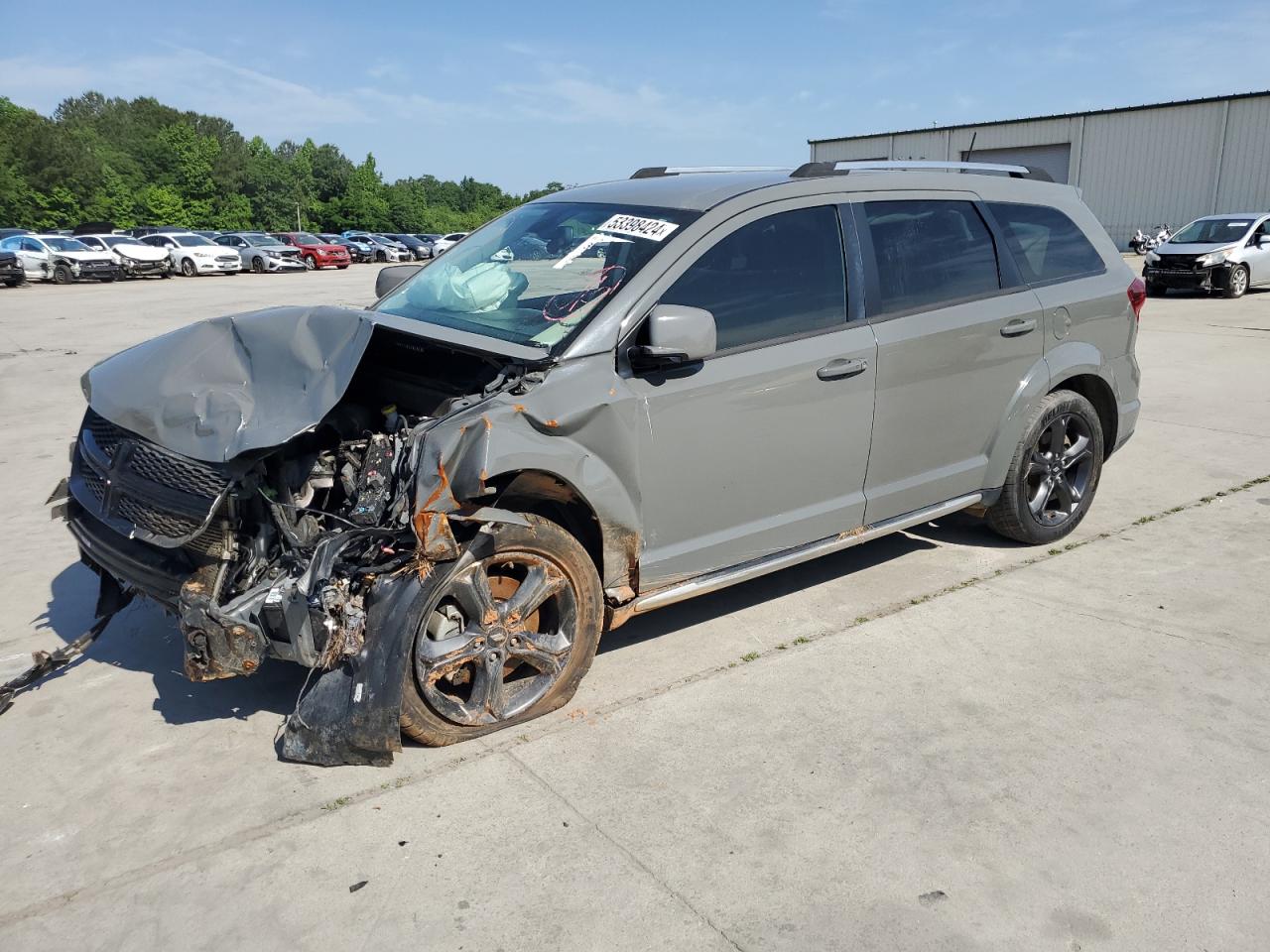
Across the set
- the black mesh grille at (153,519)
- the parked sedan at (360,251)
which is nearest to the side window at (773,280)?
the black mesh grille at (153,519)

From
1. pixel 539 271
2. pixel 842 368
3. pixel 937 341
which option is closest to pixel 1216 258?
pixel 937 341

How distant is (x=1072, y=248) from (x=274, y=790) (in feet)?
15.4

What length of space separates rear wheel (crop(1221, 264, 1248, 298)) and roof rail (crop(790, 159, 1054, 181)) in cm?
1717

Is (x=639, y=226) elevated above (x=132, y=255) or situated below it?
above

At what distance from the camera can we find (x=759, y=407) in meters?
4.03

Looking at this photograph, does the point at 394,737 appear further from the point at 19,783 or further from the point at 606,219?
the point at 606,219

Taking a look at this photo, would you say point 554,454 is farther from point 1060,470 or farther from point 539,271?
point 1060,470

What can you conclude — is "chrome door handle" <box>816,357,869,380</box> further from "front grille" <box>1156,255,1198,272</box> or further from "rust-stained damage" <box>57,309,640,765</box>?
"front grille" <box>1156,255,1198,272</box>

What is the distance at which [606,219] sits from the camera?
4.32m

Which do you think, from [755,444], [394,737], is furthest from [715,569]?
[394,737]

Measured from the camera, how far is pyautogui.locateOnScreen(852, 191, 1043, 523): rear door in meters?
4.48

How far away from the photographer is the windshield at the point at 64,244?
31.4 m

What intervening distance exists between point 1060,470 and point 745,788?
3.08 meters

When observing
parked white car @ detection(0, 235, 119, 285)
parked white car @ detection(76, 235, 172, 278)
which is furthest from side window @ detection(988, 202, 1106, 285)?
parked white car @ detection(76, 235, 172, 278)
